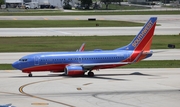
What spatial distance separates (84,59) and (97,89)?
33.7 ft

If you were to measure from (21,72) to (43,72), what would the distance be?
259 centimetres

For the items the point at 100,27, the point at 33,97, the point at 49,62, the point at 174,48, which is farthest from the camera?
the point at 100,27

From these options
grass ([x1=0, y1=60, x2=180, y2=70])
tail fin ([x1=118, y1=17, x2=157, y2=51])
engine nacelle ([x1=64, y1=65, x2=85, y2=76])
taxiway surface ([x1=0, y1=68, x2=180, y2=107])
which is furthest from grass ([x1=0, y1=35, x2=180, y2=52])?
engine nacelle ([x1=64, y1=65, x2=85, y2=76])

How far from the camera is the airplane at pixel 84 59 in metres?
53.4

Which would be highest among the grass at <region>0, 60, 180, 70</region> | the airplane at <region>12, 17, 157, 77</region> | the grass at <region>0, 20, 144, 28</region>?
the airplane at <region>12, 17, 157, 77</region>

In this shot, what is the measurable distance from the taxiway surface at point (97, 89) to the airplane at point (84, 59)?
1077mm

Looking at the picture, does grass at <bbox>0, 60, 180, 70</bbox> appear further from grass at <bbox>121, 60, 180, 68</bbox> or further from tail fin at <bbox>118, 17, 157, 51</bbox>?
tail fin at <bbox>118, 17, 157, 51</bbox>

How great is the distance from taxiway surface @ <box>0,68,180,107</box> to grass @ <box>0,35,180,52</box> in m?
21.5

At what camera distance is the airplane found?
5336 centimetres

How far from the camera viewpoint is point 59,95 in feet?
136

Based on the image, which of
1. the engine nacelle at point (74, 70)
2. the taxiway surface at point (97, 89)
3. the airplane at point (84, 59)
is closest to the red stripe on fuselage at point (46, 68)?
the airplane at point (84, 59)

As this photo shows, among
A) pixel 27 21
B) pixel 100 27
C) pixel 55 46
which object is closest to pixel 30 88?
pixel 55 46

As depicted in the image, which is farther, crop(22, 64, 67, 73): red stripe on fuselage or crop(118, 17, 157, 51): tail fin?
crop(118, 17, 157, 51): tail fin

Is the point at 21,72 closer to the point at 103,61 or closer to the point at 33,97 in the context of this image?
the point at 103,61
